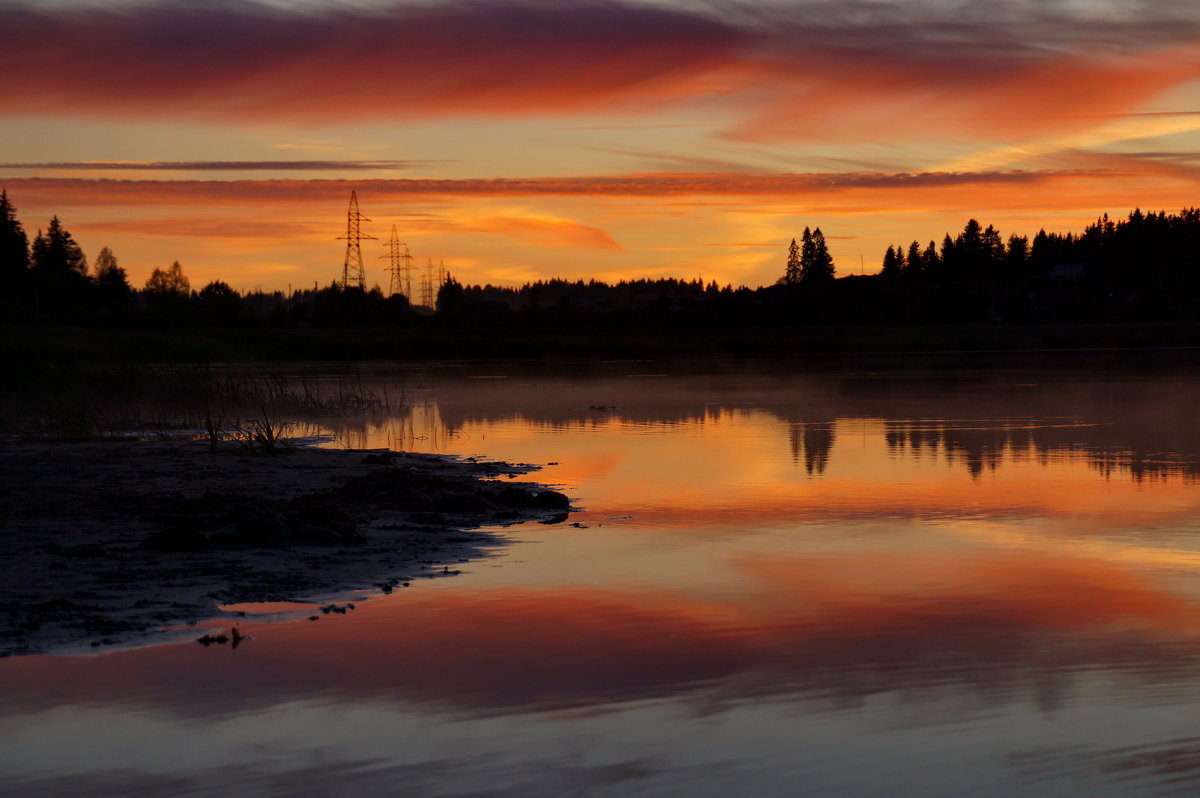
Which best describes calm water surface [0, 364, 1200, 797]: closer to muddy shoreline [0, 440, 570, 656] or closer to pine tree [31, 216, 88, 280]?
muddy shoreline [0, 440, 570, 656]

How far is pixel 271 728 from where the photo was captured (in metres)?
8.41

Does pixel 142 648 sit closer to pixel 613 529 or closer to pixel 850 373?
pixel 613 529

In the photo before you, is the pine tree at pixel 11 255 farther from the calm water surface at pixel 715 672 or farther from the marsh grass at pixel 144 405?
the calm water surface at pixel 715 672

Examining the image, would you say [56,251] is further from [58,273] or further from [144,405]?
[144,405]

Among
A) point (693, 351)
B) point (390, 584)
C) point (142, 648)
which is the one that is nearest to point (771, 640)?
point (390, 584)

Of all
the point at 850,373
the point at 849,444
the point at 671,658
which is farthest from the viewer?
the point at 850,373

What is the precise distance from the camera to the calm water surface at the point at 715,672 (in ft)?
25.1

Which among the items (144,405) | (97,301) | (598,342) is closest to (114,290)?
(97,301)

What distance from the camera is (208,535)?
14.7 metres

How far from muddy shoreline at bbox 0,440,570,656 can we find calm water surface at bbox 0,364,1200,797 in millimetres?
689

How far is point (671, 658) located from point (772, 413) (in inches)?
1074

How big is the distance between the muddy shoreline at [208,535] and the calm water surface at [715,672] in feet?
2.26

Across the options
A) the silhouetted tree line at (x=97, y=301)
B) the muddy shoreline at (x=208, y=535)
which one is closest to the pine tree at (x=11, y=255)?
the silhouetted tree line at (x=97, y=301)

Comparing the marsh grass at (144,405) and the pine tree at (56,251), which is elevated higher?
the pine tree at (56,251)
